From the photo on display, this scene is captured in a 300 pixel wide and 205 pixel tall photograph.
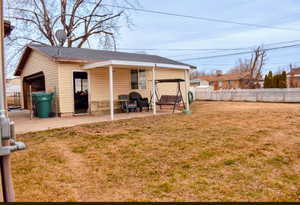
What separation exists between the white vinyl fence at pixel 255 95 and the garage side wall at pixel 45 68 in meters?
13.5

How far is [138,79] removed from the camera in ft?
39.0

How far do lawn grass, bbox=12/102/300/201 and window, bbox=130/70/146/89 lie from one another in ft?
20.1

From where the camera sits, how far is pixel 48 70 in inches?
397

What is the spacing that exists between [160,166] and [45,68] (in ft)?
28.8

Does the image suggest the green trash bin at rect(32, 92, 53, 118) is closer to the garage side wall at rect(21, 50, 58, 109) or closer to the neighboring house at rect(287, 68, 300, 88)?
the garage side wall at rect(21, 50, 58, 109)

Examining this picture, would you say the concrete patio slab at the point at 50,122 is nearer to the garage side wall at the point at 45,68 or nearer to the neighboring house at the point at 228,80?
the garage side wall at the point at 45,68

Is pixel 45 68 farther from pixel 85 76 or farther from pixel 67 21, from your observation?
pixel 67 21

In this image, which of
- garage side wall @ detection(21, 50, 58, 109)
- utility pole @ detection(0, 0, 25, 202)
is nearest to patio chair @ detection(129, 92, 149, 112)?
garage side wall @ detection(21, 50, 58, 109)

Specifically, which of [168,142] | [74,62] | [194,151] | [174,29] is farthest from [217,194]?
[174,29]

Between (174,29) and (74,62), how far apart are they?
50.2 ft

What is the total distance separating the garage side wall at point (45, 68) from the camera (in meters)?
9.53

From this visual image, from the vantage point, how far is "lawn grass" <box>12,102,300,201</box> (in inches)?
105

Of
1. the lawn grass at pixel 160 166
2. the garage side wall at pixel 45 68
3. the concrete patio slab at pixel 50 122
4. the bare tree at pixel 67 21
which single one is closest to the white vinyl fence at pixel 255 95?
the bare tree at pixel 67 21

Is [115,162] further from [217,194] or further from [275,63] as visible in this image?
[275,63]
